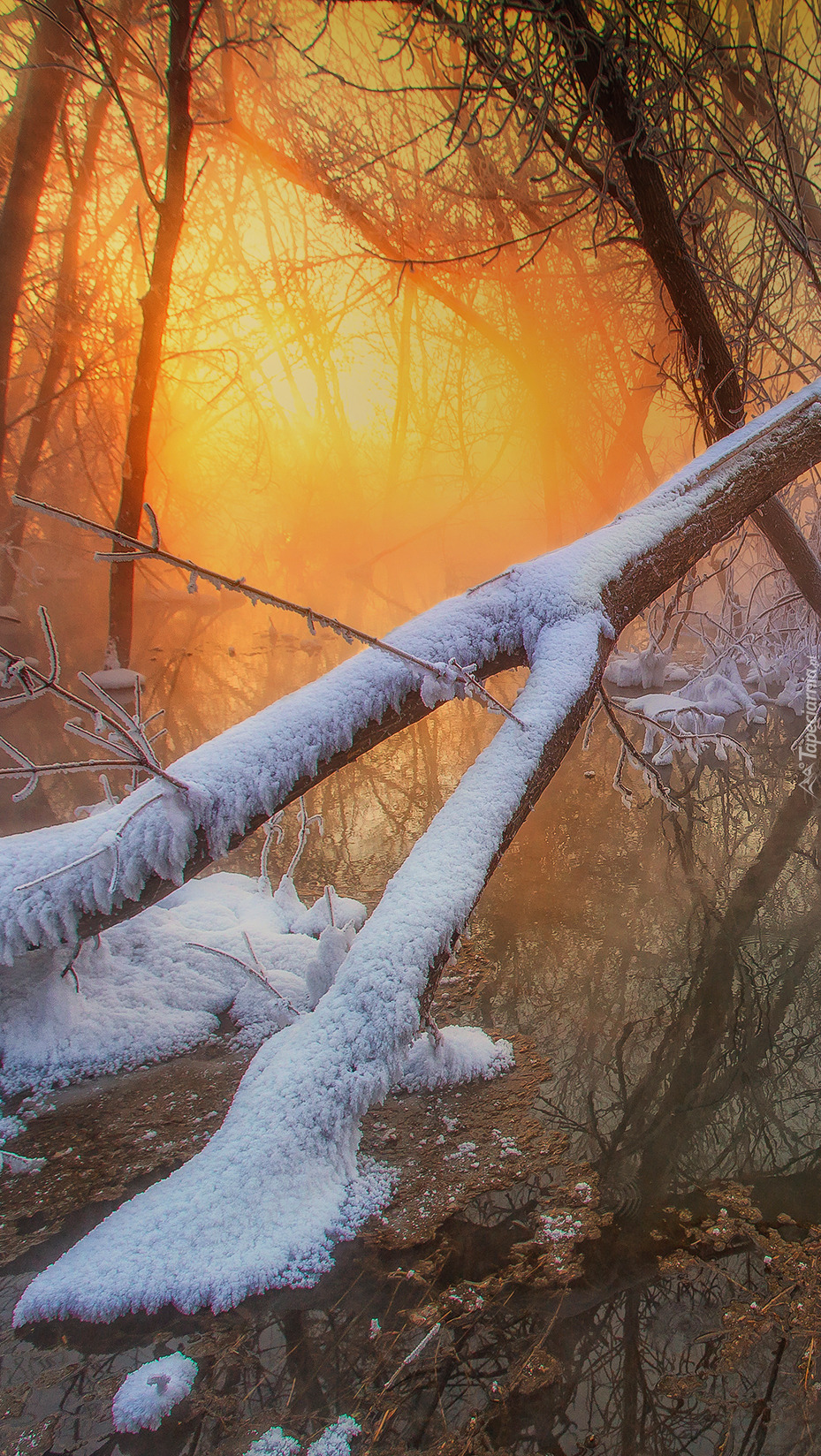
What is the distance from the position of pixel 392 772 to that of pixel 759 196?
10.4 ft

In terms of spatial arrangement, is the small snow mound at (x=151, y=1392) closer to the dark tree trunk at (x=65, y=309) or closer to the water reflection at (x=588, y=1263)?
the water reflection at (x=588, y=1263)

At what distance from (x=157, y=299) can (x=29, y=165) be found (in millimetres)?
1162

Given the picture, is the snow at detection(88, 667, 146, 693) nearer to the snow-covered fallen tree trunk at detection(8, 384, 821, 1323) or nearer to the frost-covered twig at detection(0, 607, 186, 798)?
the snow-covered fallen tree trunk at detection(8, 384, 821, 1323)

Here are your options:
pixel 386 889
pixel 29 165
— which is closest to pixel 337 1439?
pixel 386 889

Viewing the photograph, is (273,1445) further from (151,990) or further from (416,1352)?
(151,990)

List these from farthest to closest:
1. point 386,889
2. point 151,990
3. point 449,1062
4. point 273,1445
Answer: point 151,990
point 449,1062
point 386,889
point 273,1445

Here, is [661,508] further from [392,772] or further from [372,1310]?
[392,772]

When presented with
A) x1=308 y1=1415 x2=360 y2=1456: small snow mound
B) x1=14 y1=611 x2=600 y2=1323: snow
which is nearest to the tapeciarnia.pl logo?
x1=14 y1=611 x2=600 y2=1323: snow

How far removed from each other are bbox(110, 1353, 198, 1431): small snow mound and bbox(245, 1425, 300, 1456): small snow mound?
15 cm

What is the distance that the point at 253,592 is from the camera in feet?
3.98

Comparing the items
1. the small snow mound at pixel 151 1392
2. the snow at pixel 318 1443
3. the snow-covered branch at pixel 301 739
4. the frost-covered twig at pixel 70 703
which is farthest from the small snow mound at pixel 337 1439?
the frost-covered twig at pixel 70 703

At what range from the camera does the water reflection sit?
1.07 meters

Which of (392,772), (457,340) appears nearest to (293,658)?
(392,772)

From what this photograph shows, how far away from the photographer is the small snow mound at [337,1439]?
3.31ft
